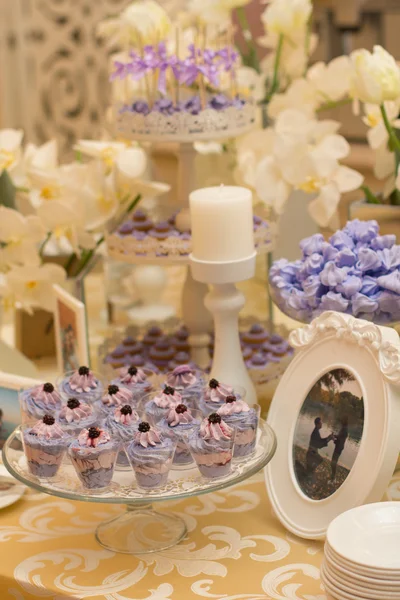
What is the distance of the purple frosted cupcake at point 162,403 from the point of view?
4.36 feet

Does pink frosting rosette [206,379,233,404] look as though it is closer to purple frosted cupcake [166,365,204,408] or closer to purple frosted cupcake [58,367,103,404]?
purple frosted cupcake [166,365,204,408]

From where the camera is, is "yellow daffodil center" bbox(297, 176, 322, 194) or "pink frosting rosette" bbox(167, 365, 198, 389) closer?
"pink frosting rosette" bbox(167, 365, 198, 389)

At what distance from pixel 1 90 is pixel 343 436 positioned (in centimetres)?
239

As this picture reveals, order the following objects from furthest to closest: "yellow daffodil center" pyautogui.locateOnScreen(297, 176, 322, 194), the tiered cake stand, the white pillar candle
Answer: "yellow daffodil center" pyautogui.locateOnScreen(297, 176, 322, 194)
the tiered cake stand
the white pillar candle

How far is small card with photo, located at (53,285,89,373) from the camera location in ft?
5.46

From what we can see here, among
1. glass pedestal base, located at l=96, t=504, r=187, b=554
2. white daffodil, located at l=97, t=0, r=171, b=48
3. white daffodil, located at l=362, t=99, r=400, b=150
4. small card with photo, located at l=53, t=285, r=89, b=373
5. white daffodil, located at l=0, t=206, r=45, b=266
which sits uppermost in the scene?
white daffodil, located at l=97, t=0, r=171, b=48

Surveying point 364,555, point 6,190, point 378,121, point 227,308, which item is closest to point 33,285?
point 6,190

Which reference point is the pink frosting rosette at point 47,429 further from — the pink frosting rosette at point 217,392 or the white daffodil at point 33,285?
the white daffodil at point 33,285

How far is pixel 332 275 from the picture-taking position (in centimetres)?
137

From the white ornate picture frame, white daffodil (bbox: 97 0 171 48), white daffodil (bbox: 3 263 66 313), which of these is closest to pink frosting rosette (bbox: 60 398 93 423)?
the white ornate picture frame

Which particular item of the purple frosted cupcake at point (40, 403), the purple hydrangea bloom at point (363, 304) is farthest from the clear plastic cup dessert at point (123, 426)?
the purple hydrangea bloom at point (363, 304)

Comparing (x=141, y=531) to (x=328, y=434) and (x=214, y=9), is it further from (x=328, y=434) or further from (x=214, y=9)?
(x=214, y=9)

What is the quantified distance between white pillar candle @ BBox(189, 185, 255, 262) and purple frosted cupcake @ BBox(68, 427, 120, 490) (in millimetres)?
347

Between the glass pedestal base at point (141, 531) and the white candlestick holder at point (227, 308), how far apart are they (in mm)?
243
